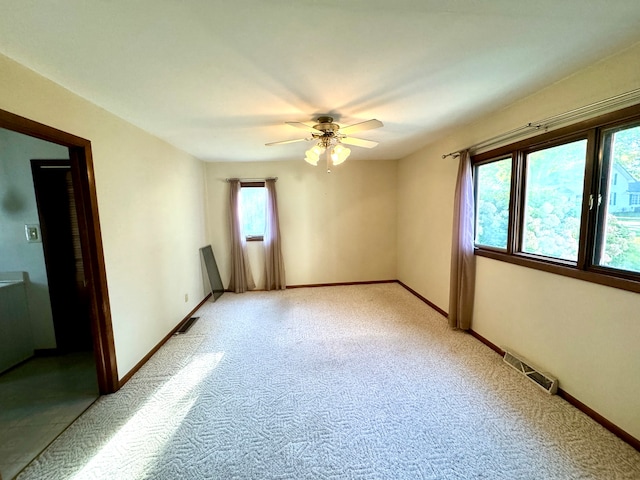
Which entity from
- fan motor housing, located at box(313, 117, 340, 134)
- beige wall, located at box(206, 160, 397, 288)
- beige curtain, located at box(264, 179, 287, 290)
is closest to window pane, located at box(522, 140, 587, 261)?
fan motor housing, located at box(313, 117, 340, 134)

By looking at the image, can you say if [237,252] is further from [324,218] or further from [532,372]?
[532,372]

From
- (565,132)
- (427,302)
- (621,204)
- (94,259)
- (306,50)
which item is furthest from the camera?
(427,302)

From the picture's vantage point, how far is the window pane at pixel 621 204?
153cm

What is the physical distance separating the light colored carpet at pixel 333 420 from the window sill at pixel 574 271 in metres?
0.94

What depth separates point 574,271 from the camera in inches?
70.6

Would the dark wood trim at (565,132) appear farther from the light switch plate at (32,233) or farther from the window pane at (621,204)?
the light switch plate at (32,233)

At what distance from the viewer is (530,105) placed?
206 cm

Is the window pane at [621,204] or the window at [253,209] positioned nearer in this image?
the window pane at [621,204]

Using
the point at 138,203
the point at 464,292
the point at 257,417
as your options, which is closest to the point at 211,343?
the point at 257,417

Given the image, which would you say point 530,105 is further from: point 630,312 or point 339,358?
point 339,358

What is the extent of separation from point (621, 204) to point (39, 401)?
4425 millimetres

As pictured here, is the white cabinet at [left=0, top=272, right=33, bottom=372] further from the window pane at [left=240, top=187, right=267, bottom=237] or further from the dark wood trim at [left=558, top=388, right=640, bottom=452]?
the dark wood trim at [left=558, top=388, right=640, bottom=452]

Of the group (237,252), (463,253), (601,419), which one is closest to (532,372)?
(601,419)

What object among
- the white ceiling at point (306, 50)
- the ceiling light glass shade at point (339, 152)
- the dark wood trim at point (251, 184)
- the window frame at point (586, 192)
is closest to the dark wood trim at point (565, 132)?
the window frame at point (586, 192)
